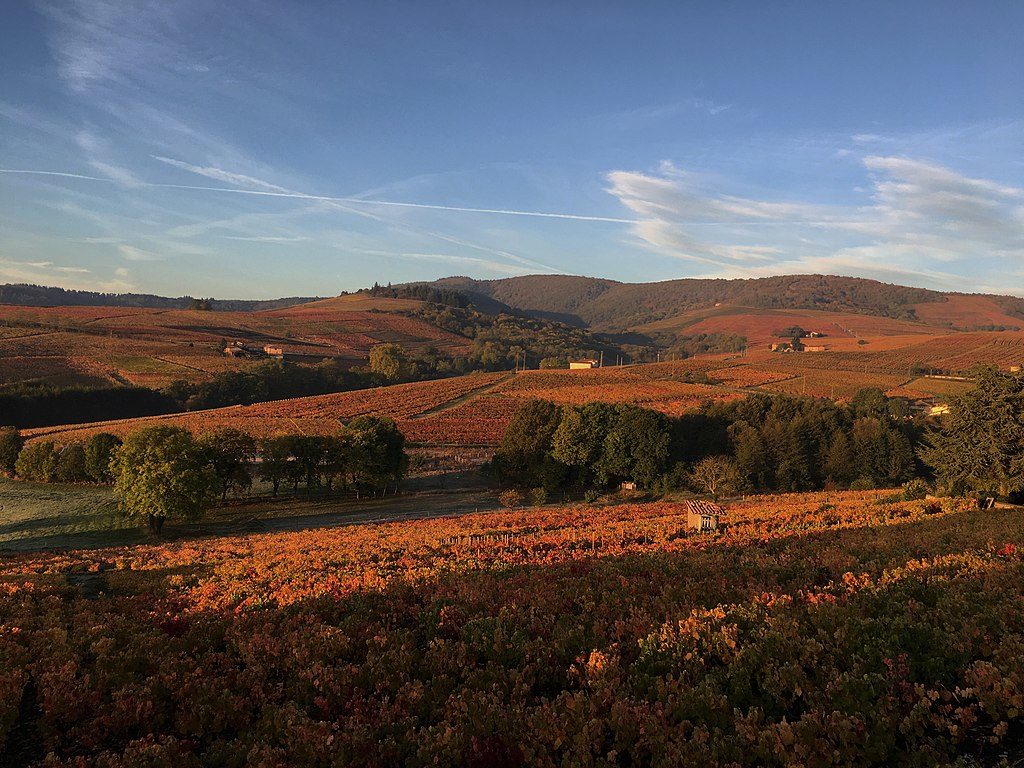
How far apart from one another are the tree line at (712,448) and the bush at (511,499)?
550 cm

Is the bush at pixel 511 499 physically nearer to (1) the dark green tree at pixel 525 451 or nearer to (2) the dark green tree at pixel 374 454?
(1) the dark green tree at pixel 525 451

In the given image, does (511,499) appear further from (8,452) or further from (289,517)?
(8,452)

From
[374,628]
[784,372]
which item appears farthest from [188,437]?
[784,372]

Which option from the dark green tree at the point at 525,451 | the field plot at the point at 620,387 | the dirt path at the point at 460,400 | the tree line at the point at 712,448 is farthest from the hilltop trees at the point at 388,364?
the dark green tree at the point at 525,451

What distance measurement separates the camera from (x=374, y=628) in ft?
40.4

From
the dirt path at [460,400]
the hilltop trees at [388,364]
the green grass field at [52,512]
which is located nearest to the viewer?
the green grass field at [52,512]

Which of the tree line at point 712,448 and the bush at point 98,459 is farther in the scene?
the tree line at point 712,448

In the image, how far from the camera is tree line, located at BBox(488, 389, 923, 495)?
206ft

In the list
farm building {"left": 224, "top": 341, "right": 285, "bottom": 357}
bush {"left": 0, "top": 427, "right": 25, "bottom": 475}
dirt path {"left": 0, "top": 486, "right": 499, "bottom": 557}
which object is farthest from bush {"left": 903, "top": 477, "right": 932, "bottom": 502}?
farm building {"left": 224, "top": 341, "right": 285, "bottom": 357}

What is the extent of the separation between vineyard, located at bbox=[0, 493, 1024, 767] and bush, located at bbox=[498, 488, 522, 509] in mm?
35993

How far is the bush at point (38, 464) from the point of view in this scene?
5750 centimetres

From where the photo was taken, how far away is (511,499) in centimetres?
5519

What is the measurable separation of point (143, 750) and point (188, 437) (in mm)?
45629

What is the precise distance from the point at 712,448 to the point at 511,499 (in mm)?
29484
